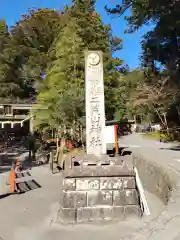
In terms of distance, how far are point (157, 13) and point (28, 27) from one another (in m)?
23.5

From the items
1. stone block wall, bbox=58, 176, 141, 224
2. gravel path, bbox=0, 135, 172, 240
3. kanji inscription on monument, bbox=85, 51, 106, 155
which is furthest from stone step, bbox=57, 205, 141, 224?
kanji inscription on monument, bbox=85, 51, 106, 155

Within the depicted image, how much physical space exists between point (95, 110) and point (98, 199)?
97.2 inches

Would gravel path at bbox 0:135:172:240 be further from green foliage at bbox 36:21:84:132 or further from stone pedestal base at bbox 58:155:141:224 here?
green foliage at bbox 36:21:84:132

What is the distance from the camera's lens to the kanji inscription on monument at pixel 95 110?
29.2 ft

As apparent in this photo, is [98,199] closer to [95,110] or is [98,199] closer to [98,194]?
[98,194]

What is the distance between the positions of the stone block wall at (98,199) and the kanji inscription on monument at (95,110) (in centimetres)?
125

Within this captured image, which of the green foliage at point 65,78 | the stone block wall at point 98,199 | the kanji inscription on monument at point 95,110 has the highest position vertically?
the green foliage at point 65,78

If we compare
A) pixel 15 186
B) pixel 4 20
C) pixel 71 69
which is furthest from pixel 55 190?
pixel 4 20

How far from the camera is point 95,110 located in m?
8.92

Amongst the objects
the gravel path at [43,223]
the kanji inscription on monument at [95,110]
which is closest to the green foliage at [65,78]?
the gravel path at [43,223]

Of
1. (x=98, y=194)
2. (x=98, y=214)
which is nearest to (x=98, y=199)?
(x=98, y=194)

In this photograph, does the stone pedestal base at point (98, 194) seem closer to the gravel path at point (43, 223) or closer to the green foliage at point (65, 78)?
the gravel path at point (43, 223)

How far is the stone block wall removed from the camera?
768 cm

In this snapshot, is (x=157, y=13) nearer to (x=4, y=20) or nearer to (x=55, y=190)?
(x=55, y=190)
